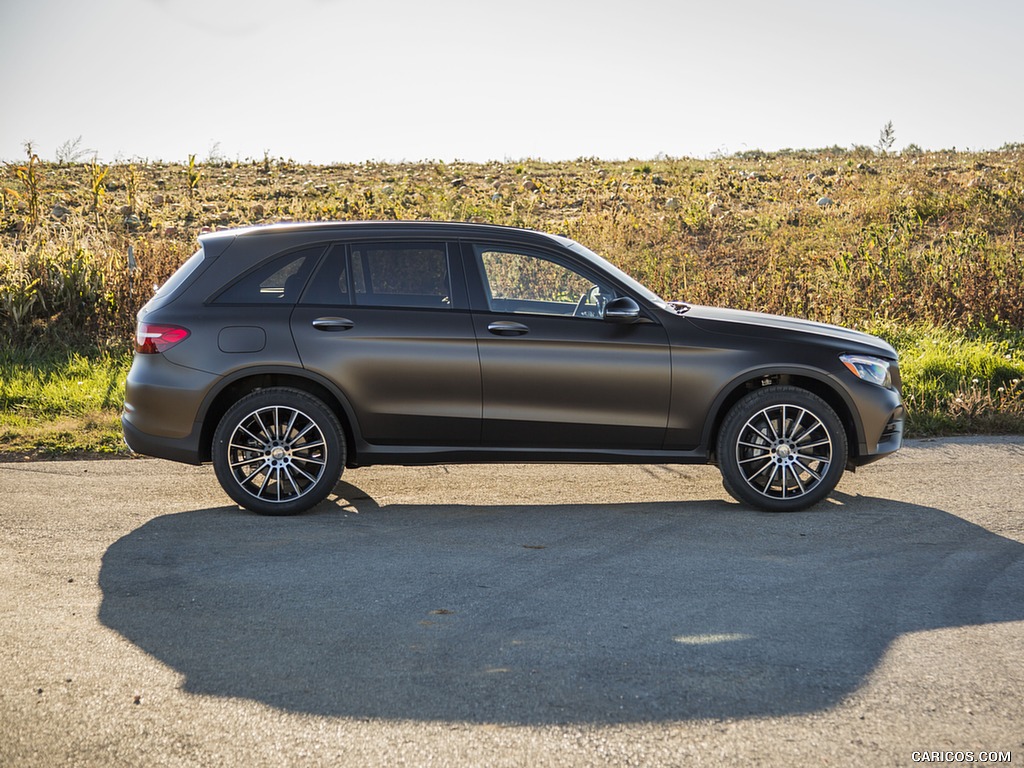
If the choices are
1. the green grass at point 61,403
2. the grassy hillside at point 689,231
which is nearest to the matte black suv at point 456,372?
the green grass at point 61,403

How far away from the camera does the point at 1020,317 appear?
1289cm

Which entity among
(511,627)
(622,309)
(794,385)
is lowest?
(511,627)

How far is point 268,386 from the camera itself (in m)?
6.96

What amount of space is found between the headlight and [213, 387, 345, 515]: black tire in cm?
338

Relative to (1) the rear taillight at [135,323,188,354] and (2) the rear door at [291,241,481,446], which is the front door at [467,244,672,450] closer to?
(2) the rear door at [291,241,481,446]

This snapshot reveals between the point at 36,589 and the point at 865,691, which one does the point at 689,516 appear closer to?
the point at 865,691

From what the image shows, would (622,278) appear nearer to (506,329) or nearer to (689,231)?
(506,329)

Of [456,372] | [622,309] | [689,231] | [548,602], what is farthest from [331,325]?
[689,231]

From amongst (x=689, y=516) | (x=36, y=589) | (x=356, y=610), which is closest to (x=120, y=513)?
A: (x=36, y=589)

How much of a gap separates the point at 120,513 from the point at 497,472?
110 inches

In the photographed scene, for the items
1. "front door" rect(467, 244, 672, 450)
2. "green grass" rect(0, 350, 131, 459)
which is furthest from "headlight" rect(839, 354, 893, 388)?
"green grass" rect(0, 350, 131, 459)

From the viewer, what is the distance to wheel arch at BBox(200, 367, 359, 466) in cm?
679

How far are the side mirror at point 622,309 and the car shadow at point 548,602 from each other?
4.23ft

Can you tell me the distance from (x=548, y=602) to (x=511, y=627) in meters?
0.39
